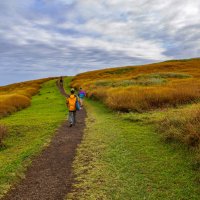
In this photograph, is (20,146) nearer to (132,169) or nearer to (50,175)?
(50,175)

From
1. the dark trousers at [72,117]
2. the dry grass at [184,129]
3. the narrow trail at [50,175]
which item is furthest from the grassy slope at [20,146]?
the dry grass at [184,129]

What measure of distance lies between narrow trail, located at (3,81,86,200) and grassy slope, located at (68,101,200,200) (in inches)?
14.4

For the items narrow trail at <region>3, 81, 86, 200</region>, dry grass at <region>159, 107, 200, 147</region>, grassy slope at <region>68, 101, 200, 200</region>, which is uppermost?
dry grass at <region>159, 107, 200, 147</region>

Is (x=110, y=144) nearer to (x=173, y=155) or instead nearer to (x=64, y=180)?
(x=173, y=155)

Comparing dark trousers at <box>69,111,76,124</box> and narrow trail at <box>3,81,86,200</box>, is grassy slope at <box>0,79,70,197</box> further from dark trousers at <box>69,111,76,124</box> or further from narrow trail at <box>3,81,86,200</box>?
dark trousers at <box>69,111,76,124</box>

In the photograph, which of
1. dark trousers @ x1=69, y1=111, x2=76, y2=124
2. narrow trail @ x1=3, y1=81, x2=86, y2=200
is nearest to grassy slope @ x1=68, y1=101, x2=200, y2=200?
narrow trail @ x1=3, y1=81, x2=86, y2=200

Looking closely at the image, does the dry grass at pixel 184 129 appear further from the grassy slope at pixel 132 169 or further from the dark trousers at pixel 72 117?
the dark trousers at pixel 72 117

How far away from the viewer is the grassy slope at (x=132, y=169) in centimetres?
796

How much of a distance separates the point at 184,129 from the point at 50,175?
6.27 meters

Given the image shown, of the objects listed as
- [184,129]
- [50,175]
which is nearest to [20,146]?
[50,175]

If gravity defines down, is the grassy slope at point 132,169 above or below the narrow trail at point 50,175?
below

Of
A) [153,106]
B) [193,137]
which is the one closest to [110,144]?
[193,137]

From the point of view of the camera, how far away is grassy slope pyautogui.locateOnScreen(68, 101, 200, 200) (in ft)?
26.1

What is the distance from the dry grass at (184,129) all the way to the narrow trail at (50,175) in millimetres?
4348
